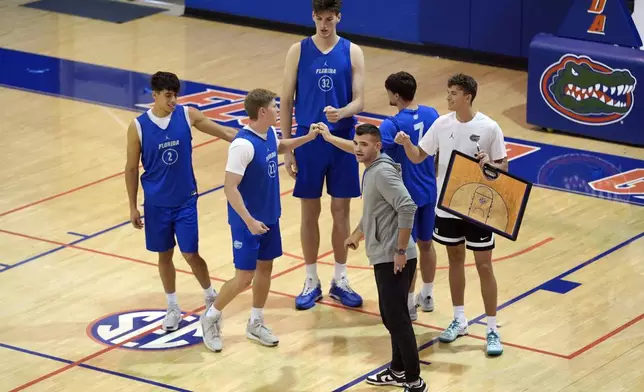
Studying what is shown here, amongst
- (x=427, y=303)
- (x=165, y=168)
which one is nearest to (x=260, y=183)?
(x=165, y=168)

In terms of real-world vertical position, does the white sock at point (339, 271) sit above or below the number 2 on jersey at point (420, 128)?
below

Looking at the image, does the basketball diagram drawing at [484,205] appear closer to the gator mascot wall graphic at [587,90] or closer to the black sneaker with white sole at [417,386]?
the black sneaker with white sole at [417,386]

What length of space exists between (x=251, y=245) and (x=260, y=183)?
390 mm

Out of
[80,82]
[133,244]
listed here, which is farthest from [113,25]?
[133,244]

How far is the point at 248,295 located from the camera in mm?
9625

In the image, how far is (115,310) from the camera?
30.7 ft

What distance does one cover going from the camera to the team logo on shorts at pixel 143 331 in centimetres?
880

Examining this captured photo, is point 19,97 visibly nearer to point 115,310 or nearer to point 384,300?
point 115,310

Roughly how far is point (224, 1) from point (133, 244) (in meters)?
8.31

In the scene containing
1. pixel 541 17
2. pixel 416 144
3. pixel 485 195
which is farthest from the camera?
pixel 541 17

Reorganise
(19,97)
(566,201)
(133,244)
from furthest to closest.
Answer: (19,97) → (566,201) → (133,244)

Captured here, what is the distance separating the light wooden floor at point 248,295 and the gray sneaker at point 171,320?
0.33 m

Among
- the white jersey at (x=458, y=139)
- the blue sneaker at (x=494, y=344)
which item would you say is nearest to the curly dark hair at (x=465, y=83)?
the white jersey at (x=458, y=139)

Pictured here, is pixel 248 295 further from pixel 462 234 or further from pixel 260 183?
pixel 462 234
